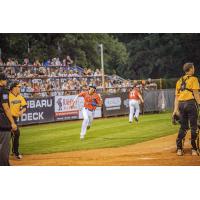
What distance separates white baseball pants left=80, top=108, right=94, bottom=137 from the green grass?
0.09m

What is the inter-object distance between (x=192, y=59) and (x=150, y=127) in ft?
5.23

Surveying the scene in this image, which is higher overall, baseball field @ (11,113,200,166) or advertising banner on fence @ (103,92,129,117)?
advertising banner on fence @ (103,92,129,117)

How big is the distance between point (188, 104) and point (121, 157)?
161 cm

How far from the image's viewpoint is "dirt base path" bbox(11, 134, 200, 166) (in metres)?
10.3

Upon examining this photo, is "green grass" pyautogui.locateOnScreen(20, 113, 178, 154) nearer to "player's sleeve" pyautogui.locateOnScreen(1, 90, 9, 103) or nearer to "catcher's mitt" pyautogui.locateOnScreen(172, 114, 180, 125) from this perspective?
"catcher's mitt" pyautogui.locateOnScreen(172, 114, 180, 125)

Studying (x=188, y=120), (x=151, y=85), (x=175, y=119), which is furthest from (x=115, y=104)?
(x=188, y=120)

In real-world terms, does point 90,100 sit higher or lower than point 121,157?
→ higher

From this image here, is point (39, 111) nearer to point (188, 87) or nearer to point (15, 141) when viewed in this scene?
point (15, 141)

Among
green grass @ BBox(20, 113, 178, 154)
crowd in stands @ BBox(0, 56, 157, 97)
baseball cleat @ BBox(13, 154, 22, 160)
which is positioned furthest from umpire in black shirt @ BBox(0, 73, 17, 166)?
crowd in stands @ BBox(0, 56, 157, 97)

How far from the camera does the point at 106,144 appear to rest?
10.8 metres

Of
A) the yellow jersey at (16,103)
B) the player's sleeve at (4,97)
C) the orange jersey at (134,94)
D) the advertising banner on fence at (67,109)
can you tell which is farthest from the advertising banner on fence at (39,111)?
the orange jersey at (134,94)

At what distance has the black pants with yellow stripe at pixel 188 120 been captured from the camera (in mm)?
10406

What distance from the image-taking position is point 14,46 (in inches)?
428
